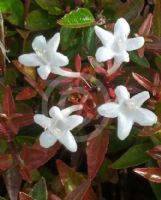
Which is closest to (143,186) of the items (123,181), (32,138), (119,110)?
(123,181)

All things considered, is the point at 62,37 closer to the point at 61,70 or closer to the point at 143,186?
the point at 61,70

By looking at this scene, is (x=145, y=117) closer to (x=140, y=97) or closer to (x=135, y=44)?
(x=140, y=97)

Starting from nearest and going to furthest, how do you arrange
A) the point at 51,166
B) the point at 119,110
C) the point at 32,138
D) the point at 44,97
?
the point at 119,110 < the point at 44,97 < the point at 32,138 < the point at 51,166

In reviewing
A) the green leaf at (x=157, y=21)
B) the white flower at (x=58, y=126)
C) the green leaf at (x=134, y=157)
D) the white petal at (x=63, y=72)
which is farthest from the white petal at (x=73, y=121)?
the green leaf at (x=157, y=21)

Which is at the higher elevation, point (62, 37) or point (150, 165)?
point (62, 37)

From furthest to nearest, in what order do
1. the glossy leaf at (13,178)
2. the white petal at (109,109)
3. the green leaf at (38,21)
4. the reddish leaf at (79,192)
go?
1. the green leaf at (38,21)
2. the glossy leaf at (13,178)
3. the reddish leaf at (79,192)
4. the white petal at (109,109)

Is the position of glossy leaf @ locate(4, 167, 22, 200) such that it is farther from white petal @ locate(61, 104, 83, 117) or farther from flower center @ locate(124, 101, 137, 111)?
flower center @ locate(124, 101, 137, 111)

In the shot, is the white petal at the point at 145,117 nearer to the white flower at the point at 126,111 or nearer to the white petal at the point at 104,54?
the white flower at the point at 126,111

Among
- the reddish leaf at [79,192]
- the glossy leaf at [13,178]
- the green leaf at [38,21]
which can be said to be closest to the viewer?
the reddish leaf at [79,192]

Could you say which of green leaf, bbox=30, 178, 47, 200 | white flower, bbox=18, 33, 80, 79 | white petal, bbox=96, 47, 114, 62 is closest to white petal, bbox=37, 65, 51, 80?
white flower, bbox=18, 33, 80, 79
